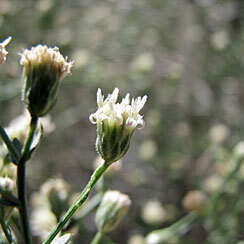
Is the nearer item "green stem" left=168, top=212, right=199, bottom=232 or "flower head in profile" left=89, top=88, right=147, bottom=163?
"flower head in profile" left=89, top=88, right=147, bottom=163

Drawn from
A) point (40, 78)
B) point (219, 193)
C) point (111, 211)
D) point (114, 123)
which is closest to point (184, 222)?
point (219, 193)

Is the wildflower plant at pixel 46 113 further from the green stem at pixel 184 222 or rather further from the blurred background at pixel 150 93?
the blurred background at pixel 150 93

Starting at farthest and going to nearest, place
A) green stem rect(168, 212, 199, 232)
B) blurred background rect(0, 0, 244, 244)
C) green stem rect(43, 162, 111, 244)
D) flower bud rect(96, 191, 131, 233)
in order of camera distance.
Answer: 1. blurred background rect(0, 0, 244, 244)
2. green stem rect(168, 212, 199, 232)
3. flower bud rect(96, 191, 131, 233)
4. green stem rect(43, 162, 111, 244)

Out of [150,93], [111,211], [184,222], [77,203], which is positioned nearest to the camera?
[77,203]

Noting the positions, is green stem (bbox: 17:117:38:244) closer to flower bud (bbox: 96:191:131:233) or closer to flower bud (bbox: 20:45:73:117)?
flower bud (bbox: 20:45:73:117)

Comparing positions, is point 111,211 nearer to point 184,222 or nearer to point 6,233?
point 6,233

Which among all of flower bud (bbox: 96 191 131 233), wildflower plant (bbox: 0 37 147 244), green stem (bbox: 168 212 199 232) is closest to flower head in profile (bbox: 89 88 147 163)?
wildflower plant (bbox: 0 37 147 244)

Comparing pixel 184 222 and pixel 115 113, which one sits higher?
pixel 115 113
